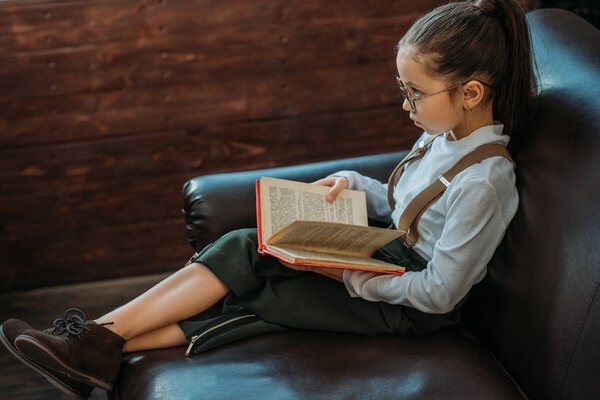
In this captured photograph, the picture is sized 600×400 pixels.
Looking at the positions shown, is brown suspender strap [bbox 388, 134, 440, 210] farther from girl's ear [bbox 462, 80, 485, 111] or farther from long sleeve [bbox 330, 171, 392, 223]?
girl's ear [bbox 462, 80, 485, 111]

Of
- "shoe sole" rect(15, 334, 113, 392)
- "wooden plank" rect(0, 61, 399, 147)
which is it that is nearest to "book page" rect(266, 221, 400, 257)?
"shoe sole" rect(15, 334, 113, 392)

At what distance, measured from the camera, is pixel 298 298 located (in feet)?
5.69

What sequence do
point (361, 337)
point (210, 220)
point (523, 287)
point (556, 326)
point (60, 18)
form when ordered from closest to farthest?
point (556, 326), point (523, 287), point (361, 337), point (210, 220), point (60, 18)

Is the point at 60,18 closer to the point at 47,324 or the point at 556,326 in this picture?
the point at 47,324


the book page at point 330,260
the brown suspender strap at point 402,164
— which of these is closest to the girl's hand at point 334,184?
the brown suspender strap at point 402,164

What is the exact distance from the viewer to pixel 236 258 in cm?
176

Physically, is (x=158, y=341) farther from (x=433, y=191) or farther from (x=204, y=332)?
(x=433, y=191)

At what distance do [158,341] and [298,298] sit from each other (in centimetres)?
31

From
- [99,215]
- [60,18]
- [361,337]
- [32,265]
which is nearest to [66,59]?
[60,18]

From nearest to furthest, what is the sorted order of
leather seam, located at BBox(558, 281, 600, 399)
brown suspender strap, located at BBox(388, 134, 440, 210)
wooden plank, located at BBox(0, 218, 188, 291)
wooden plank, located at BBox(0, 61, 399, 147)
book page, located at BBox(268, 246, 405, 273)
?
leather seam, located at BBox(558, 281, 600, 399), book page, located at BBox(268, 246, 405, 273), brown suspender strap, located at BBox(388, 134, 440, 210), wooden plank, located at BBox(0, 61, 399, 147), wooden plank, located at BBox(0, 218, 188, 291)

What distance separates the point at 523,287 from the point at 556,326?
4.8 inches

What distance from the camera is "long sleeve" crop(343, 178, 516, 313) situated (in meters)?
1.57

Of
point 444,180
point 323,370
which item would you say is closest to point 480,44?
point 444,180

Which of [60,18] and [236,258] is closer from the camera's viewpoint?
[236,258]
